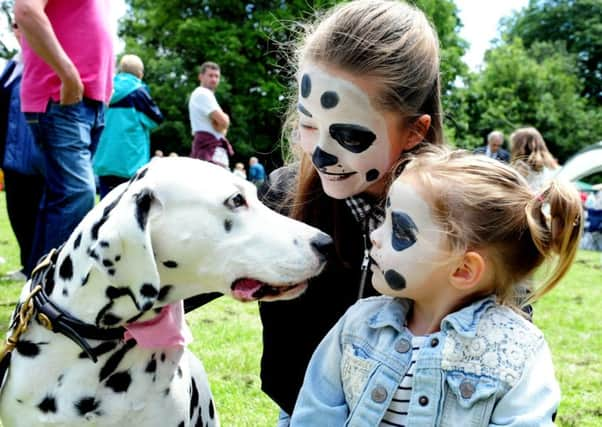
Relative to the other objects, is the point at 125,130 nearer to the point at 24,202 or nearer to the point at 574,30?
the point at 24,202

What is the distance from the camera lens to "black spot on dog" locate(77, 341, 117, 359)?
222cm

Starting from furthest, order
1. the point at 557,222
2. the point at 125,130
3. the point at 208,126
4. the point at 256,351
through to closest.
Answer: the point at 208,126 → the point at 125,130 → the point at 256,351 → the point at 557,222

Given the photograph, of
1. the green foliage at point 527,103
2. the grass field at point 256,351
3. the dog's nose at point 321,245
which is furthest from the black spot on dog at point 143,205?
the green foliage at point 527,103

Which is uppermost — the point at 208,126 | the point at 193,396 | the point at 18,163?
the point at 193,396

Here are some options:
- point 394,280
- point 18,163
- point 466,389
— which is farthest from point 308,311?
point 18,163

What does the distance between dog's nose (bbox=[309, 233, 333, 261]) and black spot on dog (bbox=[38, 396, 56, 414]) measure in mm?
1023

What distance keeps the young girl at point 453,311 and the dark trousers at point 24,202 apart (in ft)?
15.1

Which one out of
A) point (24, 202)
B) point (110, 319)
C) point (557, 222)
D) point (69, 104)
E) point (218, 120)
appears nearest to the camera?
point (557, 222)

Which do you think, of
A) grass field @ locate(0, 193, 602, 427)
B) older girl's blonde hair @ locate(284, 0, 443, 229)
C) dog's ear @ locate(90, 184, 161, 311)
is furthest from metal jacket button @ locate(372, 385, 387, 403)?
grass field @ locate(0, 193, 602, 427)

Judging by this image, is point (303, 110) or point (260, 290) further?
point (303, 110)

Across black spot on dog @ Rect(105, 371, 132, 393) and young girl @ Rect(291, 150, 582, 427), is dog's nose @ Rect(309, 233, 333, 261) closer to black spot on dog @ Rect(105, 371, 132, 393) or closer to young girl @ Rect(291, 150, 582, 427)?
young girl @ Rect(291, 150, 582, 427)

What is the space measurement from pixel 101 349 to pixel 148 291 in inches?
12.0

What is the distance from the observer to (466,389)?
1893 millimetres

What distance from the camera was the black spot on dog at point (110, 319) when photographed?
7.27ft
